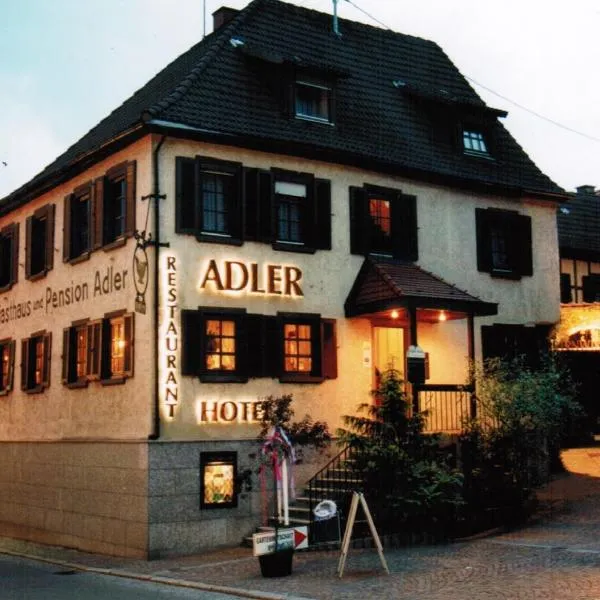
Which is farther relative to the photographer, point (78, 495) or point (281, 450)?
point (78, 495)

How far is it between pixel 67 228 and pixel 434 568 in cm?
1204

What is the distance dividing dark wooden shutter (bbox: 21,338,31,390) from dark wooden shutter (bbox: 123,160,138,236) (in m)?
6.03

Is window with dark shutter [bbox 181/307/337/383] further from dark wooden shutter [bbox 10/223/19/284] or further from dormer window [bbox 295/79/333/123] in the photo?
dark wooden shutter [bbox 10/223/19/284]

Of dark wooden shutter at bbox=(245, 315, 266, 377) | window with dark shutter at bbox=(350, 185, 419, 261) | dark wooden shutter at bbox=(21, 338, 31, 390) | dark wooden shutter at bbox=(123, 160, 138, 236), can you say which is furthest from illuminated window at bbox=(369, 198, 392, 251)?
dark wooden shutter at bbox=(21, 338, 31, 390)

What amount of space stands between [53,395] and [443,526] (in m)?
9.70

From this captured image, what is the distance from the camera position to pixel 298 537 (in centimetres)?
1514

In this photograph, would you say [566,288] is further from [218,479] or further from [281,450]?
[281,450]

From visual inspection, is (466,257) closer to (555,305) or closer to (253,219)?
(555,305)

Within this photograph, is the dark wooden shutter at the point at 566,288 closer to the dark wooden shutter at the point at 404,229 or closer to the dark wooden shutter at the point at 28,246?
the dark wooden shutter at the point at 404,229

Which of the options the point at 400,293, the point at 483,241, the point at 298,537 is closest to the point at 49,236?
the point at 400,293

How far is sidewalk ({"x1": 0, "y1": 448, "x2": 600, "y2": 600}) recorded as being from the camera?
13.3m

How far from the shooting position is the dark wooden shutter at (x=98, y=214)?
21.4 metres

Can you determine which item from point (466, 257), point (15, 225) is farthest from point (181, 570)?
point (15, 225)

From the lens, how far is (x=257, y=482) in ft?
65.2
